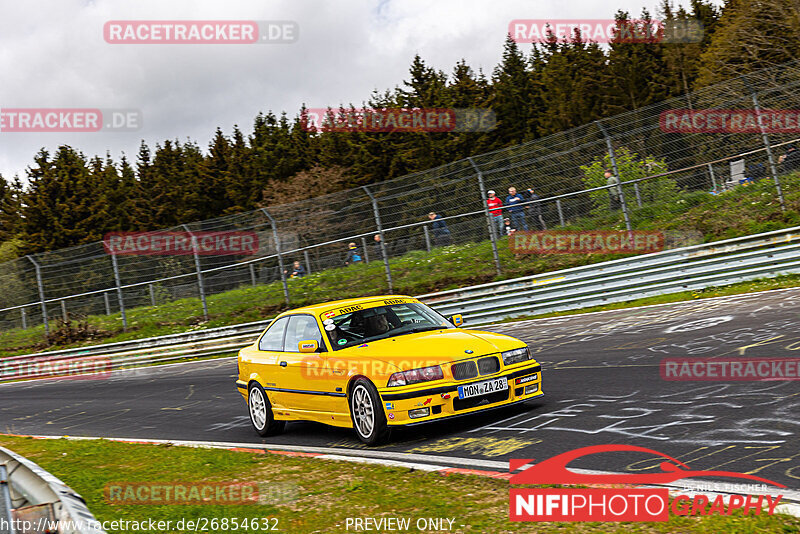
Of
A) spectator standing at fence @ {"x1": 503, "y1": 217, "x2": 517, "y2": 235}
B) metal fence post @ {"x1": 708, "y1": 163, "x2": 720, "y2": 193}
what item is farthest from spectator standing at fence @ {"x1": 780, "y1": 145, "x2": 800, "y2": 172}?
spectator standing at fence @ {"x1": 503, "y1": 217, "x2": 517, "y2": 235}

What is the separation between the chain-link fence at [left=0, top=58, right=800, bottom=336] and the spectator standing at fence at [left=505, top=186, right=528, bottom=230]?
0.11 feet

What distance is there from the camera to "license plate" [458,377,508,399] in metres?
7.42

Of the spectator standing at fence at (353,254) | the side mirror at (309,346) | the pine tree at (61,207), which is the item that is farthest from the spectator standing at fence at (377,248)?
the pine tree at (61,207)

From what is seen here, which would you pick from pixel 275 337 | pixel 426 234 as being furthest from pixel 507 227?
pixel 275 337

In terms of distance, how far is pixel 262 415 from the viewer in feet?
30.6

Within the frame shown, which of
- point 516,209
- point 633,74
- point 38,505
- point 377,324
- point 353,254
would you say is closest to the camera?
point 38,505

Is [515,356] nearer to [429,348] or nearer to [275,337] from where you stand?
[429,348]

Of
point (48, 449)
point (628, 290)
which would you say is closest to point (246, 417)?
point (48, 449)

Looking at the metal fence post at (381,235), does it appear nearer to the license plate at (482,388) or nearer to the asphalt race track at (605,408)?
the asphalt race track at (605,408)

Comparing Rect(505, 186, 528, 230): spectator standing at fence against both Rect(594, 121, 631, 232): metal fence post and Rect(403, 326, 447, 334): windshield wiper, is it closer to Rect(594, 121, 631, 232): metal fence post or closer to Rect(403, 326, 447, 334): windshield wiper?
Rect(594, 121, 631, 232): metal fence post

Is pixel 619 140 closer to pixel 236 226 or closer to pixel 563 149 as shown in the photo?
pixel 563 149

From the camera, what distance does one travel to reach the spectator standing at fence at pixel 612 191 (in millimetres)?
16562

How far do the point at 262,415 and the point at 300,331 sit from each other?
118 cm
